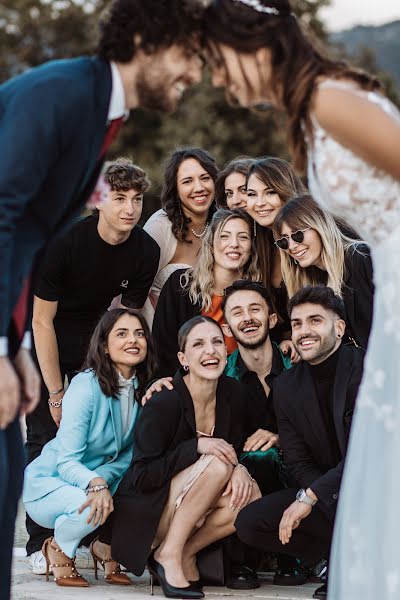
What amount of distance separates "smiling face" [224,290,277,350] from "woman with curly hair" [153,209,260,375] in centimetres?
26

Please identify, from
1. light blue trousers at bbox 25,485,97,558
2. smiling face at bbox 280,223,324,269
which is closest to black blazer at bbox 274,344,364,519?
smiling face at bbox 280,223,324,269

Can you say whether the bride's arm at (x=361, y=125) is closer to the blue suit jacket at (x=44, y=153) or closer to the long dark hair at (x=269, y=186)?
the blue suit jacket at (x=44, y=153)

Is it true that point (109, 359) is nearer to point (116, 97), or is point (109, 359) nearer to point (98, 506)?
point (98, 506)

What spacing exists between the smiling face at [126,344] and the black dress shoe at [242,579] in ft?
3.78

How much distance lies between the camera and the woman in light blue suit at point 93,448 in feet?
16.8

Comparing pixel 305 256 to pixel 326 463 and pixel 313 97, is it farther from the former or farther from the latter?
pixel 313 97

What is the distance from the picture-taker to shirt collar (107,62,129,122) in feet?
9.14

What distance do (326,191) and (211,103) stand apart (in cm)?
1855

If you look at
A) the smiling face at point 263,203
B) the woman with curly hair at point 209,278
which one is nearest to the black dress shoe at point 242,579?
the woman with curly hair at point 209,278

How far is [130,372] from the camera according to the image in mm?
5574

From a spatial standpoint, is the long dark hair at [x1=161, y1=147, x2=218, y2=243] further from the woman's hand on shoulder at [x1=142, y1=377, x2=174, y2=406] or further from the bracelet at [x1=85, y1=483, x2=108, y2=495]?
the bracelet at [x1=85, y1=483, x2=108, y2=495]

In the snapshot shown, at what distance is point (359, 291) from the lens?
5.28 metres

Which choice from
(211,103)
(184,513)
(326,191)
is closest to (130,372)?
(184,513)

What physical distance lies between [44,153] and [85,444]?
2911mm
